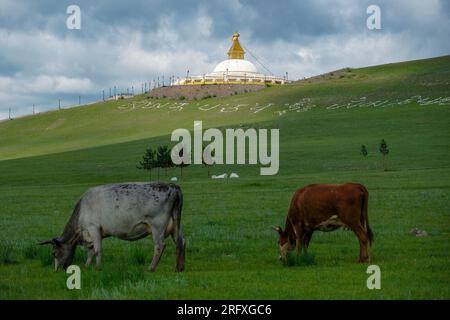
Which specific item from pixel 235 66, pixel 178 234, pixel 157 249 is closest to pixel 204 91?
pixel 235 66

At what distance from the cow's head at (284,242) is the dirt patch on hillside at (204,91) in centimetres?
14394

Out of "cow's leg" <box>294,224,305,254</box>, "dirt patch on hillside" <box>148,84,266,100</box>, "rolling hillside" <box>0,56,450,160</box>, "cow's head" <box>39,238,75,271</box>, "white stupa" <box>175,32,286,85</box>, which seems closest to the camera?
"cow's head" <box>39,238,75,271</box>

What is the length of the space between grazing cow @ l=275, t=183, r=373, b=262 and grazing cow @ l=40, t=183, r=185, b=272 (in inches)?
107

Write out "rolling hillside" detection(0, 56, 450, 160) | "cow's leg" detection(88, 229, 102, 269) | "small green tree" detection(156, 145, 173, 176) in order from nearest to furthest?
"cow's leg" detection(88, 229, 102, 269) < "small green tree" detection(156, 145, 173, 176) < "rolling hillside" detection(0, 56, 450, 160)

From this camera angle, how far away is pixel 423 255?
62.3 feet

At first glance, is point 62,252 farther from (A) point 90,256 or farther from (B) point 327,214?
(B) point 327,214

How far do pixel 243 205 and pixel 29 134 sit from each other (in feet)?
379

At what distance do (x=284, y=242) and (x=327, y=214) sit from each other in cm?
129

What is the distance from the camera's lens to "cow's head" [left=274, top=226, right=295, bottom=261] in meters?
18.5

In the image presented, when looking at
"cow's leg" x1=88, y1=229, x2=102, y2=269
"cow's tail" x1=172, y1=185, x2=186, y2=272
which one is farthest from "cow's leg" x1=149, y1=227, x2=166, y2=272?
"cow's leg" x1=88, y1=229, x2=102, y2=269

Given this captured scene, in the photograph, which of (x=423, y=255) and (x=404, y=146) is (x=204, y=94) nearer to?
(x=404, y=146)

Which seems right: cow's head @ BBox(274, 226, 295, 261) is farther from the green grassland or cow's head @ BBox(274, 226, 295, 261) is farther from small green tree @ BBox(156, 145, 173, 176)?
small green tree @ BBox(156, 145, 173, 176)

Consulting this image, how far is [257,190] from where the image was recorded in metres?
51.8

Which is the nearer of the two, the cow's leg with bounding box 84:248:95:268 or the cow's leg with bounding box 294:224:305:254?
the cow's leg with bounding box 84:248:95:268
